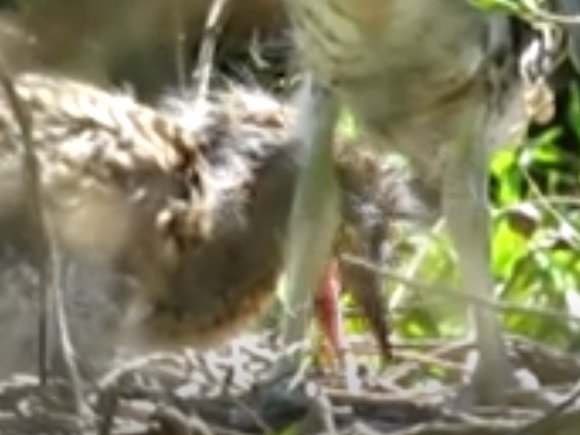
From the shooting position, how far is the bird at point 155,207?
132cm

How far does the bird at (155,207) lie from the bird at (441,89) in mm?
142

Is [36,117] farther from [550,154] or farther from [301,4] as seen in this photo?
[550,154]

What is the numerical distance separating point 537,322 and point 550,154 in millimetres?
419

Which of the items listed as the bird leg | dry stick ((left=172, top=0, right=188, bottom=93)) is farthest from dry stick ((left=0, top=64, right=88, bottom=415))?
the bird leg

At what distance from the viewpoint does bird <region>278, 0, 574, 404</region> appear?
128 cm

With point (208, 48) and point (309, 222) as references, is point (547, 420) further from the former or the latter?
point (208, 48)

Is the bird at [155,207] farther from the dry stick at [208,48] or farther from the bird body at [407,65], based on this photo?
the bird body at [407,65]

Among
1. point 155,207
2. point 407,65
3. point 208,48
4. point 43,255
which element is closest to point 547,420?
point 43,255

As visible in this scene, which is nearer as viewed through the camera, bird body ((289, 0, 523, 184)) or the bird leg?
bird body ((289, 0, 523, 184))

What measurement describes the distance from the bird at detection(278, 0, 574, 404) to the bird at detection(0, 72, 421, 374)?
0.14 metres

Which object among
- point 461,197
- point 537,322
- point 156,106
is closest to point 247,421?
point 461,197

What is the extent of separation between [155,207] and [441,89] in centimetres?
24

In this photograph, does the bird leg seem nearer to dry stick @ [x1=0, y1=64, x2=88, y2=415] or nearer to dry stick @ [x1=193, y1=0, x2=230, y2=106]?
dry stick @ [x1=193, y1=0, x2=230, y2=106]

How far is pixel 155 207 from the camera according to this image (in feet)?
4.69
